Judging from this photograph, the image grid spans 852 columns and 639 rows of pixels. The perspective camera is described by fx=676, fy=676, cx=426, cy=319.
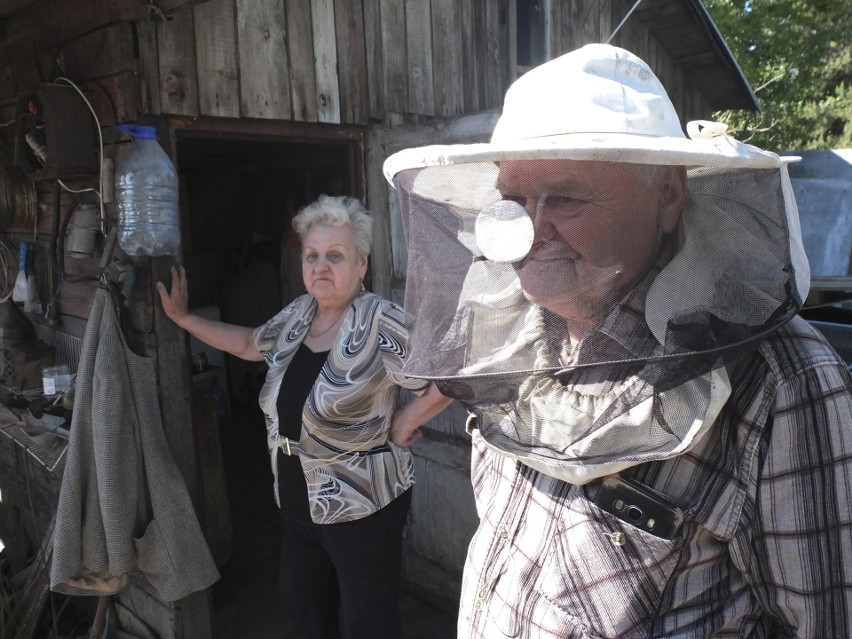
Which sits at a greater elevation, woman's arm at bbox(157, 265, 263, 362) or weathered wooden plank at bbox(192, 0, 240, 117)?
weathered wooden plank at bbox(192, 0, 240, 117)

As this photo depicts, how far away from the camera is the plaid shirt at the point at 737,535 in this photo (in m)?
1.04

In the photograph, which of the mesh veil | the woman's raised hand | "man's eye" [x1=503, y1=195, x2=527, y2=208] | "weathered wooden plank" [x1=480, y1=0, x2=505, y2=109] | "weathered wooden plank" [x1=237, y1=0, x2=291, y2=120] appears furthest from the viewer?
"weathered wooden plank" [x1=480, y1=0, x2=505, y2=109]

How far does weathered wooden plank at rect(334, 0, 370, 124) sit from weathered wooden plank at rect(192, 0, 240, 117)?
0.59 metres

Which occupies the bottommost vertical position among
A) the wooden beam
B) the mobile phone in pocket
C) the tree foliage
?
the mobile phone in pocket

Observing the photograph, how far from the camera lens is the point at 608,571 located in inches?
46.1

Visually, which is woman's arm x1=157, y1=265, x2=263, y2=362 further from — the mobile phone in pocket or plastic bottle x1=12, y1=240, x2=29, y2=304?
the mobile phone in pocket

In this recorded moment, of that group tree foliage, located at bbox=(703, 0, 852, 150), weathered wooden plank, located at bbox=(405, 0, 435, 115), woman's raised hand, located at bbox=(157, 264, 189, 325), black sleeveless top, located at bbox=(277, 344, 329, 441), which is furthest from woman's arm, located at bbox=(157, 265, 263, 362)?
tree foliage, located at bbox=(703, 0, 852, 150)

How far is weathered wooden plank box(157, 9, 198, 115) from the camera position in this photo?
8.64ft

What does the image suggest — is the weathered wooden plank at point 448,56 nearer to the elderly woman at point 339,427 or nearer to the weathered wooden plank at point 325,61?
the weathered wooden plank at point 325,61

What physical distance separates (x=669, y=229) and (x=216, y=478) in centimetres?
322

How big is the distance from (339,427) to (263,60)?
1662 millimetres

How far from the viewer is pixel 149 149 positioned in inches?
101

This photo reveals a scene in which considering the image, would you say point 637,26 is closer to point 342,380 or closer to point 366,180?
point 366,180

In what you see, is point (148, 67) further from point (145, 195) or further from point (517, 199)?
point (517, 199)
